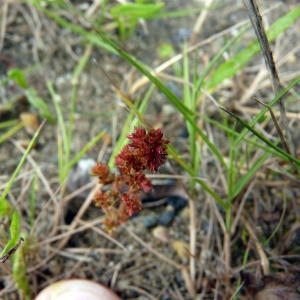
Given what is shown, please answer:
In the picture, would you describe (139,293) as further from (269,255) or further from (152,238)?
(269,255)

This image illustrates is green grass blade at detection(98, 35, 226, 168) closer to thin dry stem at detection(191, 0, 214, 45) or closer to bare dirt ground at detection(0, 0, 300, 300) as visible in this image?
bare dirt ground at detection(0, 0, 300, 300)

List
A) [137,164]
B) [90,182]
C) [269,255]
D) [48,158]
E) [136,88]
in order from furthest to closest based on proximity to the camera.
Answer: [136,88]
[48,158]
[90,182]
[269,255]
[137,164]

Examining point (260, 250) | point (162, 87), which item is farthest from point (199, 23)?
point (260, 250)

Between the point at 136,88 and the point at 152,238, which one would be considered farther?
the point at 136,88

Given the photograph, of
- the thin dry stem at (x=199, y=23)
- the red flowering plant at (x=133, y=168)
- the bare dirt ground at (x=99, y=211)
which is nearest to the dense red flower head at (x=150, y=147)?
the red flowering plant at (x=133, y=168)

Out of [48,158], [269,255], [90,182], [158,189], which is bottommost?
[269,255]

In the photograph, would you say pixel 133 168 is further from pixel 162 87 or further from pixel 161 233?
pixel 161 233

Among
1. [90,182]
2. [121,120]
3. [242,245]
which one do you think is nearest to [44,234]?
[90,182]
